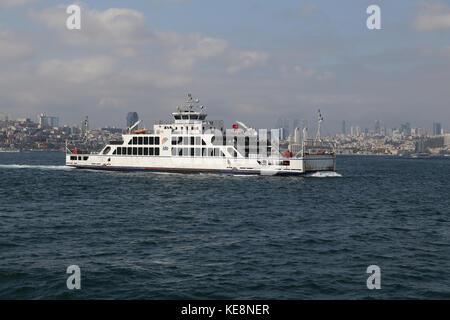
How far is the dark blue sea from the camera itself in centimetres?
1313

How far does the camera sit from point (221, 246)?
1836 centimetres

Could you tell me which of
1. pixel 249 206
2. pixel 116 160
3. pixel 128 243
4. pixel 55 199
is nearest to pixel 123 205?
pixel 55 199

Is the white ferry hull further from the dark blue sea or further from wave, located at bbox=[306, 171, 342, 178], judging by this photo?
the dark blue sea

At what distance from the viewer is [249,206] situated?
30016 millimetres

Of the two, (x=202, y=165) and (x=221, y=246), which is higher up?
(x=202, y=165)

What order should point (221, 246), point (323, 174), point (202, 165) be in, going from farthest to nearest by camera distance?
1. point (323, 174)
2. point (202, 165)
3. point (221, 246)

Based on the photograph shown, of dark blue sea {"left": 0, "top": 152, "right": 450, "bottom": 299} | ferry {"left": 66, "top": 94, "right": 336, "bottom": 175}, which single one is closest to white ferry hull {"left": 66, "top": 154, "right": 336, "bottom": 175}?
ferry {"left": 66, "top": 94, "right": 336, "bottom": 175}

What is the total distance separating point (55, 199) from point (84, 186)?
9.56 m

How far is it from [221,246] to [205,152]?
123 ft

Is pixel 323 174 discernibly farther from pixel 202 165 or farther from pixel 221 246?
pixel 221 246

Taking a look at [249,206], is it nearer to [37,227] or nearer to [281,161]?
[37,227]

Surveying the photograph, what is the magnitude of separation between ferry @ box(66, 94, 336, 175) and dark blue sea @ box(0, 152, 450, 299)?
→ 1717 centimetres

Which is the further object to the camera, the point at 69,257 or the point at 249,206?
the point at 249,206

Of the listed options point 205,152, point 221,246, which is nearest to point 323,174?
point 205,152
